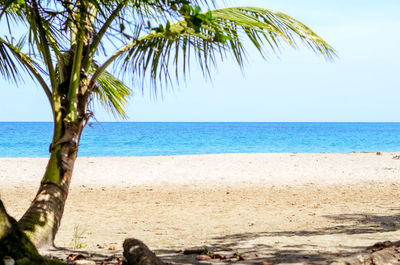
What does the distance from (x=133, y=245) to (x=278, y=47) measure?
8.59 ft

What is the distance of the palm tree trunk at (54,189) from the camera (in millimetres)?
4574

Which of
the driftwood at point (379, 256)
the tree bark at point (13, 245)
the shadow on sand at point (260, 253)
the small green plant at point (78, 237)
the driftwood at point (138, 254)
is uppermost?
the tree bark at point (13, 245)

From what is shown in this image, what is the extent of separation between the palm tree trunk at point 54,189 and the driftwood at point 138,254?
140 centimetres

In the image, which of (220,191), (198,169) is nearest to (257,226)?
(220,191)

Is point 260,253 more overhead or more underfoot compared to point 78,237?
more overhead

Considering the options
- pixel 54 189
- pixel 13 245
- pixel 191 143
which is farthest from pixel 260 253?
pixel 191 143

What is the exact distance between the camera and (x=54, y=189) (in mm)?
4781

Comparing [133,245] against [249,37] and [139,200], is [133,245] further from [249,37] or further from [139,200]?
[139,200]

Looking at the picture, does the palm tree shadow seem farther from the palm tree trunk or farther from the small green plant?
the small green plant

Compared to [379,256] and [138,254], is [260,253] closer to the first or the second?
[379,256]

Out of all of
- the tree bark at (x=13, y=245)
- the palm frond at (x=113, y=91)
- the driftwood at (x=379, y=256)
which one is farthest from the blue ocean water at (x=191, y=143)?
the tree bark at (x=13, y=245)

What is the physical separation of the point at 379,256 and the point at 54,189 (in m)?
3.06

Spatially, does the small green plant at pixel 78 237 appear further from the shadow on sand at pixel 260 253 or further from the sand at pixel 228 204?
the shadow on sand at pixel 260 253

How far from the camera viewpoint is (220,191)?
1027 centimetres
